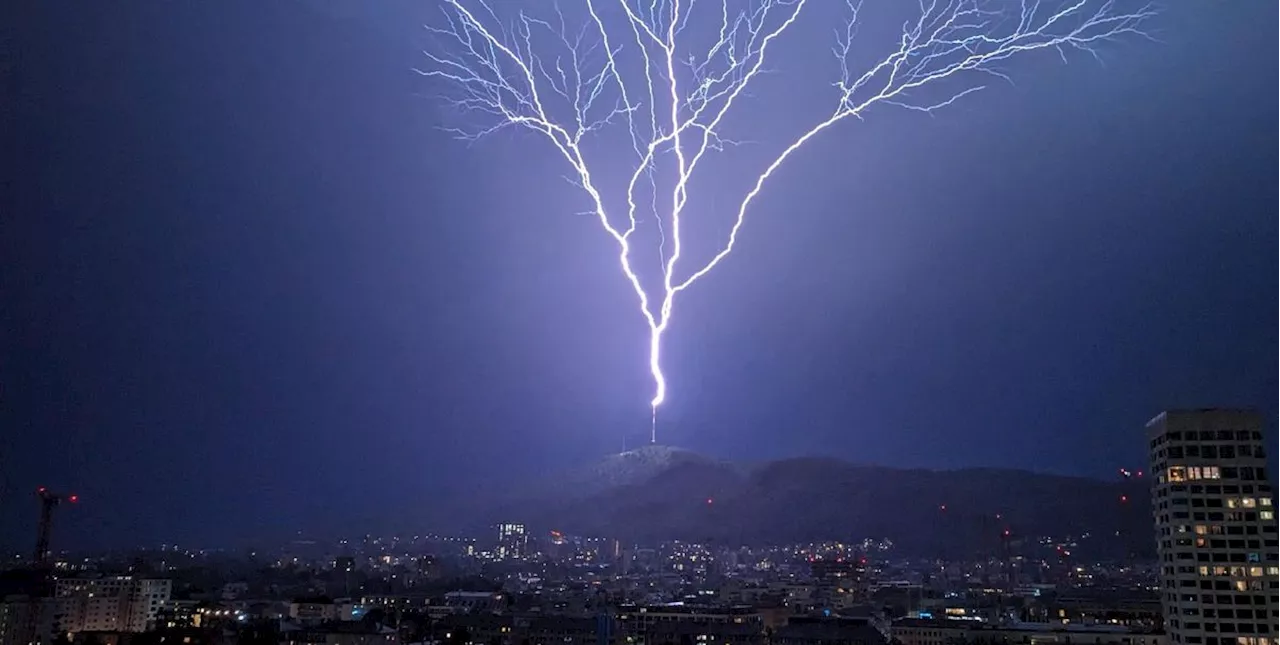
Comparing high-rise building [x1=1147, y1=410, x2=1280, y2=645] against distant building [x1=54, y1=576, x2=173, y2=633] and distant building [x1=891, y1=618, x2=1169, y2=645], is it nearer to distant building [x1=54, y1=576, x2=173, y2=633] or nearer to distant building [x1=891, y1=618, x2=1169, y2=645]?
distant building [x1=891, y1=618, x2=1169, y2=645]

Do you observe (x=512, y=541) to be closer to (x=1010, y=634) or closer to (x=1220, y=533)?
(x=1010, y=634)

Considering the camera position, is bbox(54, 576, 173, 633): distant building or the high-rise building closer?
the high-rise building

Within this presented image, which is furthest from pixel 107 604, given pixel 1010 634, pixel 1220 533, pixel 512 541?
pixel 512 541

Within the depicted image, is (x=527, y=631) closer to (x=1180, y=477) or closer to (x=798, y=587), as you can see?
(x=1180, y=477)

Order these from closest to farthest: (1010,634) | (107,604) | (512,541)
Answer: (1010,634) < (107,604) < (512,541)

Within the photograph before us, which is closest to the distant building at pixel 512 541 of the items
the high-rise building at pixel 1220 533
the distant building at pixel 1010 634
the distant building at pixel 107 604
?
the distant building at pixel 107 604

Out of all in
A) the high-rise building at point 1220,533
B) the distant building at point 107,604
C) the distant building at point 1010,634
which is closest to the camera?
the high-rise building at point 1220,533

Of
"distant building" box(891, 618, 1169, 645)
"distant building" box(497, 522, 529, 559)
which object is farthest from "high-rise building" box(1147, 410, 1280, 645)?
"distant building" box(497, 522, 529, 559)

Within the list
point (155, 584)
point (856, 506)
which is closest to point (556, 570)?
point (155, 584)

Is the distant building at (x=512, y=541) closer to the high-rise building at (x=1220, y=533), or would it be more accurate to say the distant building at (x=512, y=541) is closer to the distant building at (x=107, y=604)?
the distant building at (x=107, y=604)
